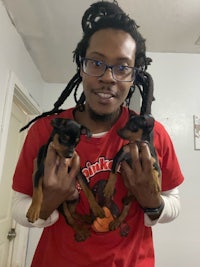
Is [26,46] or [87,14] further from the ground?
[26,46]

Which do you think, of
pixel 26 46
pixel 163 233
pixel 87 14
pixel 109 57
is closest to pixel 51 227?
pixel 109 57

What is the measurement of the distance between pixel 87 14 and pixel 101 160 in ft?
1.56

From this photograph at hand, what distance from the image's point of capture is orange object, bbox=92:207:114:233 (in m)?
0.64

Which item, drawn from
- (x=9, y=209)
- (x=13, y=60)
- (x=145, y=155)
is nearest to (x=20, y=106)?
(x=13, y=60)

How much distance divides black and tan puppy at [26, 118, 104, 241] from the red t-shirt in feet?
0.10

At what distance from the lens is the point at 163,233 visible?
1.82 m

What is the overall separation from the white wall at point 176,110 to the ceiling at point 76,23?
83 millimetres

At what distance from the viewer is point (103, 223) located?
2.10 feet

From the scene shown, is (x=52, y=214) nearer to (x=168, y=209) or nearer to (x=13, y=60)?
(x=168, y=209)

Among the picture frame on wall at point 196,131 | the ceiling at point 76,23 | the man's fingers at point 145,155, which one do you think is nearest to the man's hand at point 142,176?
the man's fingers at point 145,155

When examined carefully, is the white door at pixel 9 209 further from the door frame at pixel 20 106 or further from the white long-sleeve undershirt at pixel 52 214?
the white long-sleeve undershirt at pixel 52 214

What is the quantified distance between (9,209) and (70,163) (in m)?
1.87

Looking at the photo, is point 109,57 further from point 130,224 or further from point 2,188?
point 2,188

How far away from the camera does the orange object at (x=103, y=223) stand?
0.64 metres
